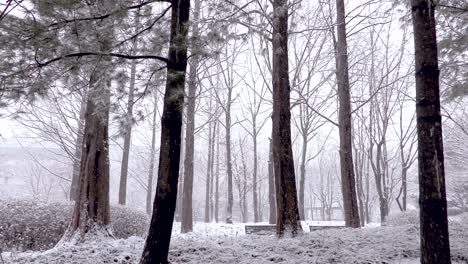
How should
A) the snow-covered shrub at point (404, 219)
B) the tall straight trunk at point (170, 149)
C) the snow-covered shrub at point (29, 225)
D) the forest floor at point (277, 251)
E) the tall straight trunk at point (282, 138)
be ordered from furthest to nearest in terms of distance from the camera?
the snow-covered shrub at point (404, 219), the snow-covered shrub at point (29, 225), the tall straight trunk at point (282, 138), the forest floor at point (277, 251), the tall straight trunk at point (170, 149)

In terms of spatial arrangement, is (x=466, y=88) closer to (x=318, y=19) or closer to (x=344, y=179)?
(x=344, y=179)

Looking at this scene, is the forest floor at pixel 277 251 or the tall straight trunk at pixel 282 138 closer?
the forest floor at pixel 277 251

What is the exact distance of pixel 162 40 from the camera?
4816 millimetres

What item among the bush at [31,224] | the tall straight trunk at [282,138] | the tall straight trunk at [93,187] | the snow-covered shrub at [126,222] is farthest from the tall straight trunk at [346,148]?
the bush at [31,224]

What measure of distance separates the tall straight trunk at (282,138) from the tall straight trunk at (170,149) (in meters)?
2.18

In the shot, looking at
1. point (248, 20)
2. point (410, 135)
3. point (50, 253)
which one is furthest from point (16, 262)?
point (410, 135)

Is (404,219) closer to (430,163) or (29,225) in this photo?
(430,163)

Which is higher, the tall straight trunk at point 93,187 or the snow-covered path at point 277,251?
the tall straight trunk at point 93,187

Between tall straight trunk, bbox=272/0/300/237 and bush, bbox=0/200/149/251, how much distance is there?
5.15 metres

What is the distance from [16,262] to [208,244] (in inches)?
103

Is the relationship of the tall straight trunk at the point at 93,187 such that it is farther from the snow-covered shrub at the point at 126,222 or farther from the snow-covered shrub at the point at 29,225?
the snow-covered shrub at the point at 126,222

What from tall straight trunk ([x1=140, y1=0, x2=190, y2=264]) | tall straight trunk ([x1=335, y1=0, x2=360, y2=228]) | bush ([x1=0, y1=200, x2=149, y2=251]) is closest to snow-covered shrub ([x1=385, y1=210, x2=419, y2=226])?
tall straight trunk ([x1=335, y1=0, x2=360, y2=228])

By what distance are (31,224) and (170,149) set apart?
5.04m

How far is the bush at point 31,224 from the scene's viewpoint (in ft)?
23.9
